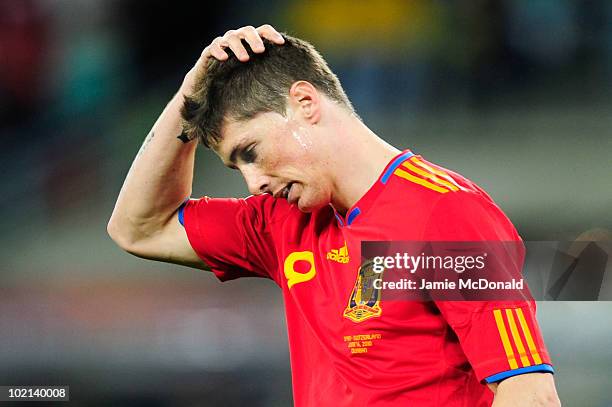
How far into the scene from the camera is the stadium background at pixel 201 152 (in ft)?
11.0

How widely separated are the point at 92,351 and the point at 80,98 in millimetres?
1150

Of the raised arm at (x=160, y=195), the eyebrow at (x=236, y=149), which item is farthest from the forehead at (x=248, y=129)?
the raised arm at (x=160, y=195)

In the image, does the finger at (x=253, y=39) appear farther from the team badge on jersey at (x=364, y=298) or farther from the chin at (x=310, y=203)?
the team badge on jersey at (x=364, y=298)

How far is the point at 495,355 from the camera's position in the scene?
3.97 ft

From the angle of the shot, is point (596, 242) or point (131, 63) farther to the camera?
point (131, 63)

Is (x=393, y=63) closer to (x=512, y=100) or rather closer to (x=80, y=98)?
(x=512, y=100)

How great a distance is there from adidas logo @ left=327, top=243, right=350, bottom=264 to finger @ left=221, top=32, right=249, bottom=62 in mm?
379

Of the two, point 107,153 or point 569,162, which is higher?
point 107,153

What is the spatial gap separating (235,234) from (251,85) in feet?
1.07

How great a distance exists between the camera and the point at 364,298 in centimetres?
140

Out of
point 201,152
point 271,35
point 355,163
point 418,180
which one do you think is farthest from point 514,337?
point 201,152

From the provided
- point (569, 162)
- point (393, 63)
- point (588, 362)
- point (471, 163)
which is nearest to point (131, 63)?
point (393, 63)

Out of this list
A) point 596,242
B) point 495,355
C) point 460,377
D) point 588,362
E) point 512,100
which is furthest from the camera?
point 512,100

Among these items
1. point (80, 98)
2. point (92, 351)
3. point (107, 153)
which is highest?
point (80, 98)
